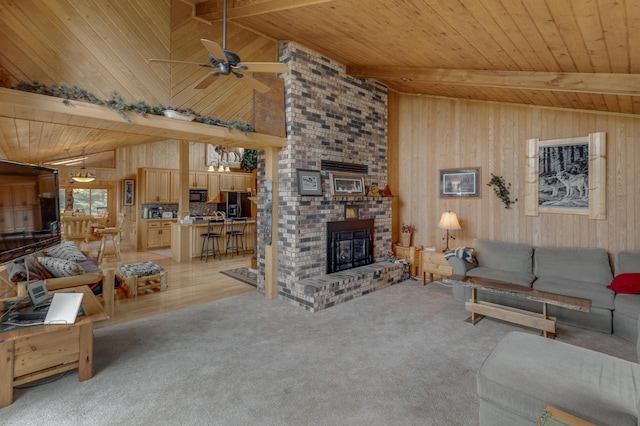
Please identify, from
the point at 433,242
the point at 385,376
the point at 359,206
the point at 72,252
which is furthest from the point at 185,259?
the point at 385,376

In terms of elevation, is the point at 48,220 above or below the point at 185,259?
above

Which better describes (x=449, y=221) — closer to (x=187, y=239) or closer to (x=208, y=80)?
(x=208, y=80)

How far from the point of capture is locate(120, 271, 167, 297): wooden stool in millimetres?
4656

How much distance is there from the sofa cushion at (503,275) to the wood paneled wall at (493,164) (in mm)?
685

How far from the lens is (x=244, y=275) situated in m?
5.98

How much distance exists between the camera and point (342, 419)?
6.88ft

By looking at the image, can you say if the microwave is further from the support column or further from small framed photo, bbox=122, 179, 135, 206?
the support column

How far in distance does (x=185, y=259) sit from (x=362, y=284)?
4.62 m

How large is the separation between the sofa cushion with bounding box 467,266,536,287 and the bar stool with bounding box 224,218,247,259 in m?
5.50

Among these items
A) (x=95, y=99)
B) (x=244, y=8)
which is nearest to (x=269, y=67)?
(x=244, y=8)

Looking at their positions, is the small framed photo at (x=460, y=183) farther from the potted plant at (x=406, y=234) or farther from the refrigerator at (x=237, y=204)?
the refrigerator at (x=237, y=204)

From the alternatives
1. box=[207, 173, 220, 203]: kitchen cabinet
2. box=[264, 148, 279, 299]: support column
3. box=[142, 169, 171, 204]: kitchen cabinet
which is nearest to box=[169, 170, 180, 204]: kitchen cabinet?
box=[142, 169, 171, 204]: kitchen cabinet

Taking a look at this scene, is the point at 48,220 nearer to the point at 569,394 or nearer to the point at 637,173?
the point at 569,394

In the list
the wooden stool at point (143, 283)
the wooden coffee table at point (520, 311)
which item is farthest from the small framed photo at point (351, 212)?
the wooden stool at point (143, 283)
